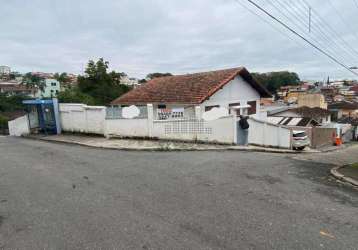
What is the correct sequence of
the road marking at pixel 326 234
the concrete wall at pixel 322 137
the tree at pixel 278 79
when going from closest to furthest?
the road marking at pixel 326 234
the concrete wall at pixel 322 137
the tree at pixel 278 79

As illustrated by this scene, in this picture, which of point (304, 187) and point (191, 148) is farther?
point (191, 148)

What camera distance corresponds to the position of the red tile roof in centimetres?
1644

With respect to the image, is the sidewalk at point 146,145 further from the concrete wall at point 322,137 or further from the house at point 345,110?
the house at point 345,110

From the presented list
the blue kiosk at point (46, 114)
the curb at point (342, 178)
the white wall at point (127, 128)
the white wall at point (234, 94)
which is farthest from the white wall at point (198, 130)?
the blue kiosk at point (46, 114)

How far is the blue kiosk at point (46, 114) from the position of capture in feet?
54.4

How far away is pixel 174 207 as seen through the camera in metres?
5.12

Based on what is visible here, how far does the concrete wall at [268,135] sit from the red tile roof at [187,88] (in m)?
3.21

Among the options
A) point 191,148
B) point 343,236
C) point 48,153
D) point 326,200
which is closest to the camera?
point 343,236

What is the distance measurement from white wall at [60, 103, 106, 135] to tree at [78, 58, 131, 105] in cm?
1930

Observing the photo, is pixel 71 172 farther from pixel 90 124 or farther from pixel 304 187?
pixel 90 124

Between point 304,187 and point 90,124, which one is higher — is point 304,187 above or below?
below

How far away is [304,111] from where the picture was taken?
116 feet

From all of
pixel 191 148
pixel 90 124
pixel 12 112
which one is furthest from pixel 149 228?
pixel 12 112

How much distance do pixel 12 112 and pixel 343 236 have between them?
150 feet
